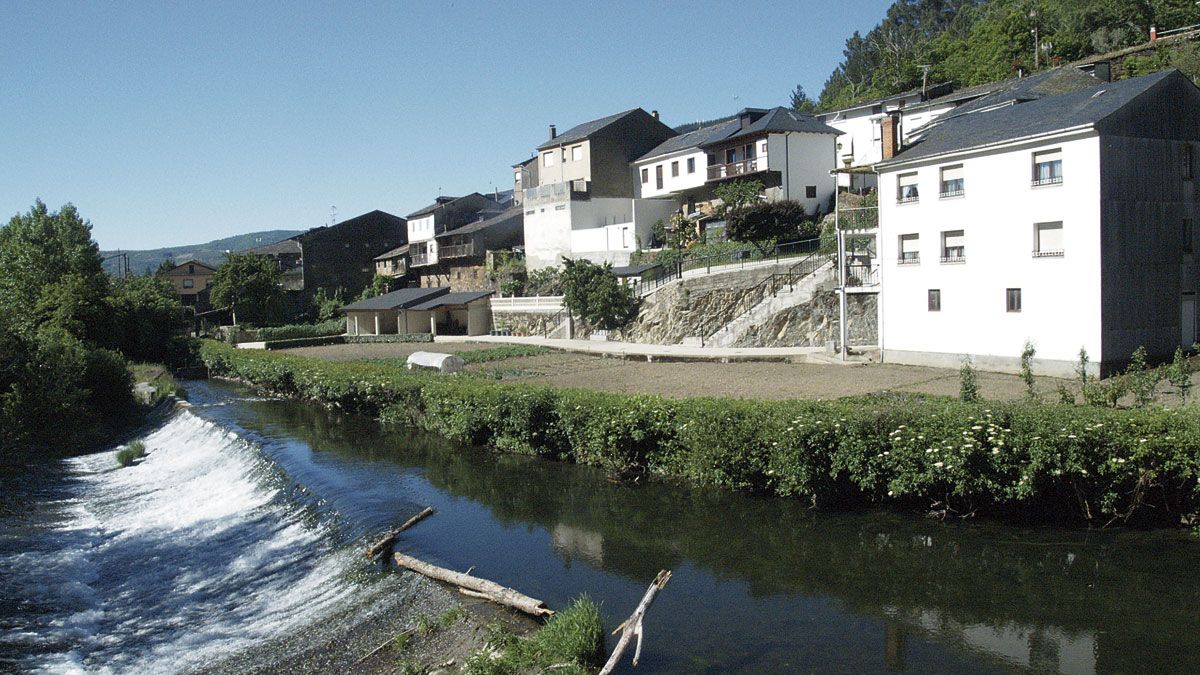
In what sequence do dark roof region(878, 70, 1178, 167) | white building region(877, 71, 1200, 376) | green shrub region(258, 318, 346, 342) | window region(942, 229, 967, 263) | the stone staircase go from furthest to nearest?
green shrub region(258, 318, 346, 342) < the stone staircase < window region(942, 229, 967, 263) < dark roof region(878, 70, 1178, 167) < white building region(877, 71, 1200, 376)

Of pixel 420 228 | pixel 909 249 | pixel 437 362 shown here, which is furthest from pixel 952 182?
pixel 420 228

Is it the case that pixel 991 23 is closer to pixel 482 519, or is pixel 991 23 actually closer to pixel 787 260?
pixel 787 260

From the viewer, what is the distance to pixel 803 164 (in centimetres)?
5153

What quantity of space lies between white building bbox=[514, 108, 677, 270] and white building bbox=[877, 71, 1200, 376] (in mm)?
29493

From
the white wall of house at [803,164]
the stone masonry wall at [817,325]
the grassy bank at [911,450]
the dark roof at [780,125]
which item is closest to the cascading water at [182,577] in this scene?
the grassy bank at [911,450]

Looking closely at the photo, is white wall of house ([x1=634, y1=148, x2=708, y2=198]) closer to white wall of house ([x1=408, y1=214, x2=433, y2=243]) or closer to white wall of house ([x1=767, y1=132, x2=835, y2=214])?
white wall of house ([x1=767, y1=132, x2=835, y2=214])

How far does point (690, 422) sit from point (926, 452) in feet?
16.7

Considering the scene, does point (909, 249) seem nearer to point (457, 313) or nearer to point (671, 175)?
point (671, 175)

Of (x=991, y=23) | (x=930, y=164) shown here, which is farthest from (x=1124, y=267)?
(x=991, y=23)

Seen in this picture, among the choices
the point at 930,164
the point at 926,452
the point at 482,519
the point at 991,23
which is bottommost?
the point at 482,519

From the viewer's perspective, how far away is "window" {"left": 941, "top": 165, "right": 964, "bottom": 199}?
→ 29.3 metres

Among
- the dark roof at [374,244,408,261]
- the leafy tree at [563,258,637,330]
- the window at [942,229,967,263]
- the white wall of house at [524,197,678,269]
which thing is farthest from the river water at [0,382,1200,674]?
the dark roof at [374,244,408,261]

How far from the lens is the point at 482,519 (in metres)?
16.7

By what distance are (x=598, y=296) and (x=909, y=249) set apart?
2061 cm
